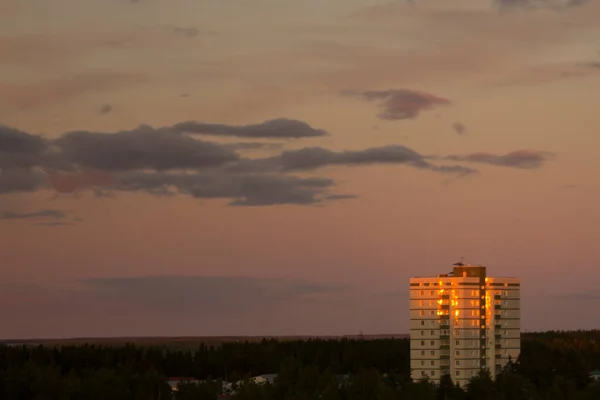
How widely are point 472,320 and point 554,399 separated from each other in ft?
75.7

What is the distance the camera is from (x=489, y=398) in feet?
549

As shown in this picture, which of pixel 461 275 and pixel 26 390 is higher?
pixel 461 275

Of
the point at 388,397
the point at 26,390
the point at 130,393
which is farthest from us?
the point at 26,390

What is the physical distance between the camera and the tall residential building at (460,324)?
616 feet

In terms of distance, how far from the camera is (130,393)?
599 feet

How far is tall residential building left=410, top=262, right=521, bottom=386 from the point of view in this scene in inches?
7392

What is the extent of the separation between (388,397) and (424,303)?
1160 inches

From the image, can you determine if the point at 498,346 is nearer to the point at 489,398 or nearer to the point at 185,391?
the point at 489,398

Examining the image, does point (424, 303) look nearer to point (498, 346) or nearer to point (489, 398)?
point (498, 346)

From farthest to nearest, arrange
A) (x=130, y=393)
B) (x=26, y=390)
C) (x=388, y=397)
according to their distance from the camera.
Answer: (x=26, y=390) < (x=130, y=393) < (x=388, y=397)

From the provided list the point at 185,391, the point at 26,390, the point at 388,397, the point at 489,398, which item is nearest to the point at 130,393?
the point at 185,391

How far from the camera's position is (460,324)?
187875 mm

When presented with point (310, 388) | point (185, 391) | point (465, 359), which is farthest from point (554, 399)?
point (185, 391)

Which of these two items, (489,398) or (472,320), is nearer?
(489,398)
